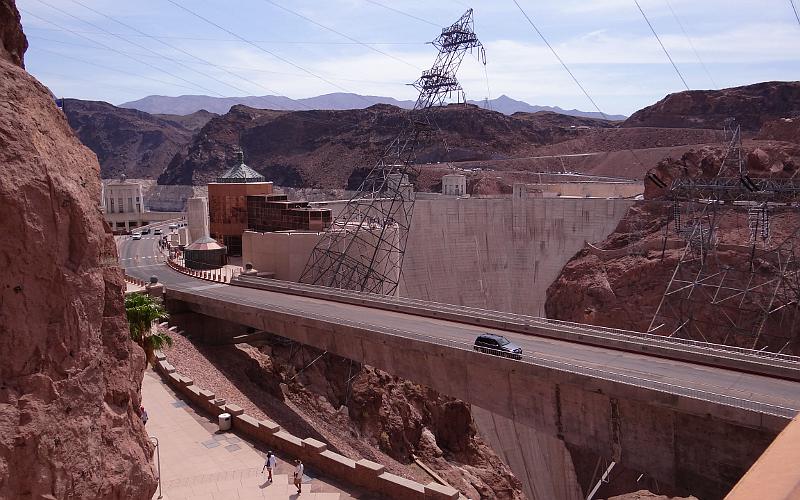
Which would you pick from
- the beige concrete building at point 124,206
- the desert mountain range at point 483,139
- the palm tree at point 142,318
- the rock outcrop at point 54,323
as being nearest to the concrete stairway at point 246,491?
the rock outcrop at point 54,323

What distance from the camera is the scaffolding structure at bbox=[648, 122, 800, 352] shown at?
39656mm

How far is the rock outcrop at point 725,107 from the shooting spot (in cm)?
11919

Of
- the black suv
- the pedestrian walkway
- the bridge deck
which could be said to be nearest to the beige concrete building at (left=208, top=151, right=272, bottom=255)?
the bridge deck

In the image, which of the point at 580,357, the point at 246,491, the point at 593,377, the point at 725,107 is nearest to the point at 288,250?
the point at 580,357

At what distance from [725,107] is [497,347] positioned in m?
122

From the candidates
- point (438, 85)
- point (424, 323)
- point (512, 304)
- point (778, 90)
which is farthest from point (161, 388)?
point (778, 90)

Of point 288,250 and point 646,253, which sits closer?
point 288,250

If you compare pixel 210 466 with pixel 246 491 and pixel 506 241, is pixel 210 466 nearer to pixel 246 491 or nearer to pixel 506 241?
pixel 246 491

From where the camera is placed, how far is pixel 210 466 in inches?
688

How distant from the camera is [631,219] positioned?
203ft

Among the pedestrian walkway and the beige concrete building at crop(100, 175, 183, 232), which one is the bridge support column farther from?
the beige concrete building at crop(100, 175, 183, 232)

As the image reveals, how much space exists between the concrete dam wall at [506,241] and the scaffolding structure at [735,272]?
34.0ft

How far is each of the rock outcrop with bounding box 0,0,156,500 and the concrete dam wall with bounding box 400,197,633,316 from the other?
50.5m

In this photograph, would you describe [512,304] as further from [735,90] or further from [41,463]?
[735,90]
